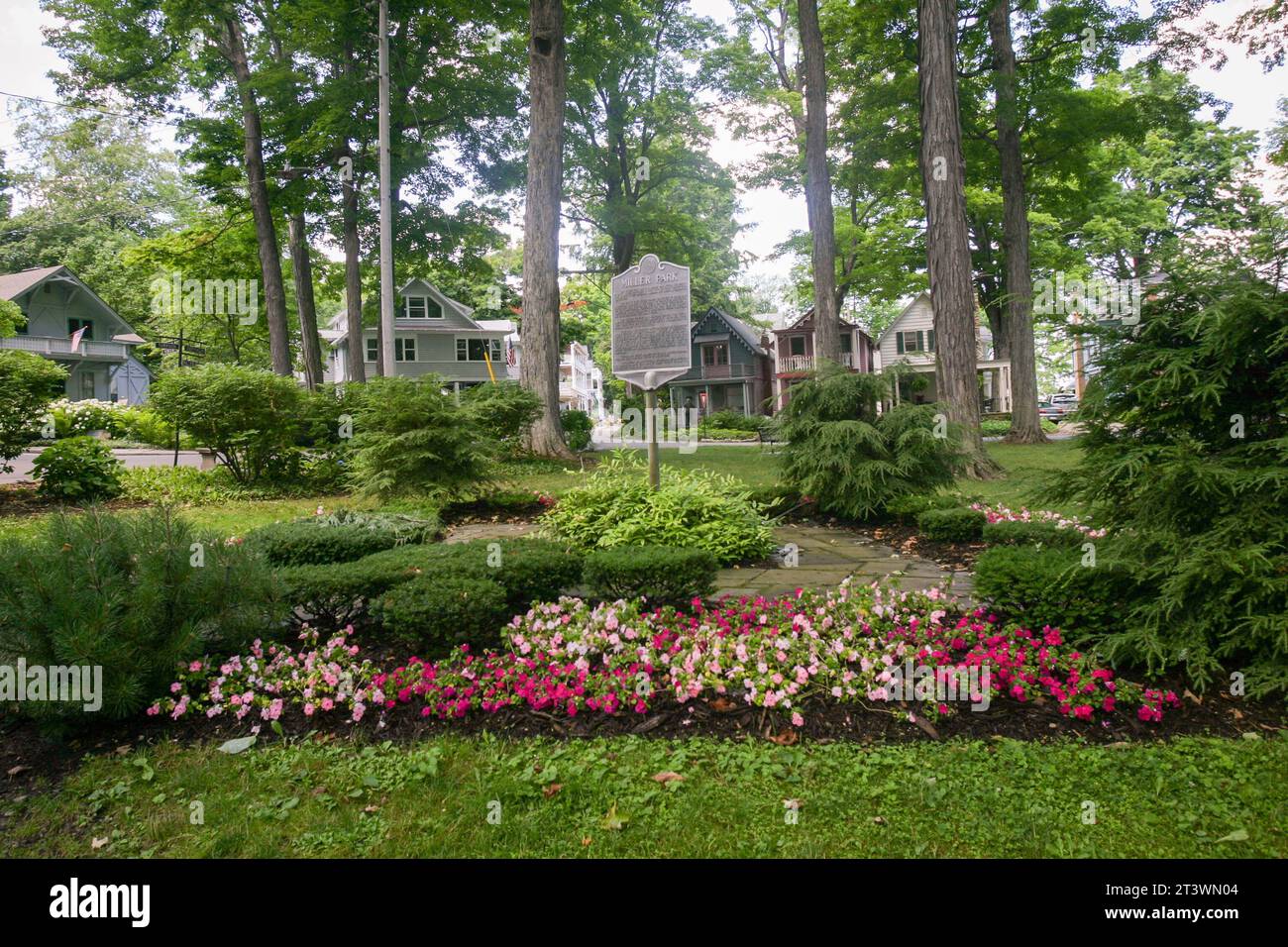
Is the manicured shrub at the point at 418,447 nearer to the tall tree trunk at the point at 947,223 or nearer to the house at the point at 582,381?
the tall tree trunk at the point at 947,223

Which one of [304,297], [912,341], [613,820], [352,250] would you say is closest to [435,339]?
[304,297]

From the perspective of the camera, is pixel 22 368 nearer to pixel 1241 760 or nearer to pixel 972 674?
pixel 972 674

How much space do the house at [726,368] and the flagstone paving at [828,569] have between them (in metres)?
37.4

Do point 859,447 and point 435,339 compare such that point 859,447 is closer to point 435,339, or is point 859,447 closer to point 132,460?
point 132,460

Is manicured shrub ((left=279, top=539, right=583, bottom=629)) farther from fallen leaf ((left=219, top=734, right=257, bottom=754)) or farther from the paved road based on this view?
the paved road


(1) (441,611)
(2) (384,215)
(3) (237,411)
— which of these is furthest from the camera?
(2) (384,215)

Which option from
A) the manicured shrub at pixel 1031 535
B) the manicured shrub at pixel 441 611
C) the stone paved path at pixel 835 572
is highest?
the manicured shrub at pixel 1031 535

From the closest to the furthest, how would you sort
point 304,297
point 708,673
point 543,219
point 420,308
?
1. point 708,673
2. point 543,219
3. point 304,297
4. point 420,308

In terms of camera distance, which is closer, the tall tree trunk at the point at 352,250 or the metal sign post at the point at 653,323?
the metal sign post at the point at 653,323

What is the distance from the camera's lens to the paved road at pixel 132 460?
13.6 meters

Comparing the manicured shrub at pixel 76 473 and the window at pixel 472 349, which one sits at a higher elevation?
the window at pixel 472 349

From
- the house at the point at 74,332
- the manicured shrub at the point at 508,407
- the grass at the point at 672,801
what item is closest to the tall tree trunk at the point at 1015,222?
the manicured shrub at the point at 508,407

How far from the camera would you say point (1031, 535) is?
5652mm

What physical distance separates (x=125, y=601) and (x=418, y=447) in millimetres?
5197
